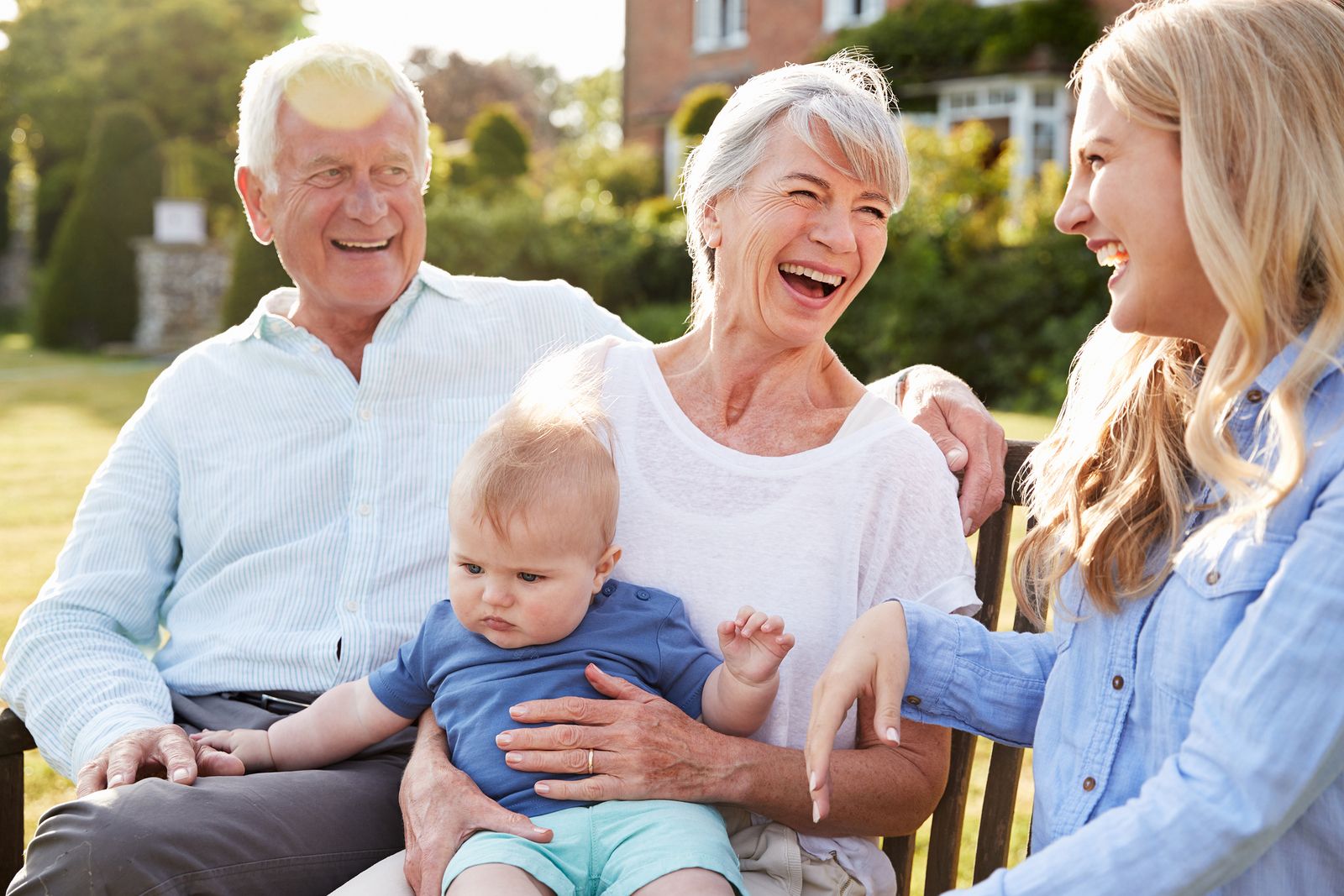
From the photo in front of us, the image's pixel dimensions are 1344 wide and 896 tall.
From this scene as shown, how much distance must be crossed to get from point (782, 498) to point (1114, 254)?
0.80 m

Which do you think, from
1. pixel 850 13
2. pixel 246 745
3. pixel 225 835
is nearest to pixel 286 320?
pixel 246 745

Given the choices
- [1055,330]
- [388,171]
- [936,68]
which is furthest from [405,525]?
[936,68]

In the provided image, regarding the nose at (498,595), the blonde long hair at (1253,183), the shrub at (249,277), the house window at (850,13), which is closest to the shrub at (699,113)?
the house window at (850,13)

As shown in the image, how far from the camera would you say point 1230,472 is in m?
1.53

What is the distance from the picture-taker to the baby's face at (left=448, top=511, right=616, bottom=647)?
7.03ft

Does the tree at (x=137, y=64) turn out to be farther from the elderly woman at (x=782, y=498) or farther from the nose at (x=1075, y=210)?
the nose at (x=1075, y=210)

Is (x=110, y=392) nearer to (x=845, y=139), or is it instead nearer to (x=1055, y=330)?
(x=1055, y=330)

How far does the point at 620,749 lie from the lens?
209 cm

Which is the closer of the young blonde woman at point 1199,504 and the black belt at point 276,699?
the young blonde woman at point 1199,504

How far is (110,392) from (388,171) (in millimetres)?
12423

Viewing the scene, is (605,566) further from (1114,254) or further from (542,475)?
(1114,254)

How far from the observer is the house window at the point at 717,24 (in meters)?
24.7

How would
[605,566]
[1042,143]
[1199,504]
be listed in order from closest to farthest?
[1199,504], [605,566], [1042,143]

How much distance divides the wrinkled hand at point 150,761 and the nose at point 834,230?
151 centimetres
